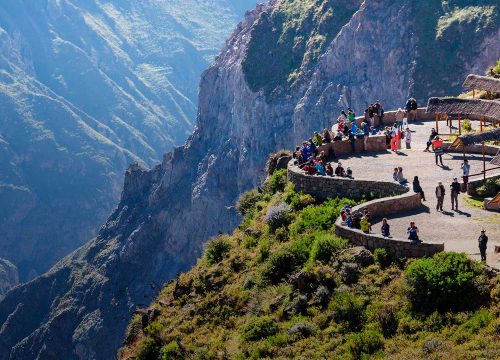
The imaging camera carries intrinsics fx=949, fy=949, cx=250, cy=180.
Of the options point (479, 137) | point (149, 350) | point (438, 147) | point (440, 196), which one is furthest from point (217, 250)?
point (479, 137)

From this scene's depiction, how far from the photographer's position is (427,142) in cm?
4894

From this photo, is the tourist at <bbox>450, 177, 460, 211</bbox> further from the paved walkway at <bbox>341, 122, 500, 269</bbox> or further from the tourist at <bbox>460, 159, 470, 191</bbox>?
the tourist at <bbox>460, 159, 470, 191</bbox>

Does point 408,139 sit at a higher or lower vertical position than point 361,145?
lower

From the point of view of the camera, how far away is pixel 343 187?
40250 millimetres

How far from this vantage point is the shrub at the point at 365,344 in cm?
2802

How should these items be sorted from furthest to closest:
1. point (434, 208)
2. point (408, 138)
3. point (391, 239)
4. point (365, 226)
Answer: point (408, 138)
point (434, 208)
point (365, 226)
point (391, 239)

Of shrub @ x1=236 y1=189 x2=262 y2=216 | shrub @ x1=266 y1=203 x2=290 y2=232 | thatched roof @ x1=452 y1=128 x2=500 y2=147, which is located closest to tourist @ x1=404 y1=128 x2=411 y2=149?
thatched roof @ x1=452 y1=128 x2=500 y2=147

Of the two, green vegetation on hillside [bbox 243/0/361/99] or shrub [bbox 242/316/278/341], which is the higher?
green vegetation on hillside [bbox 243/0/361/99]

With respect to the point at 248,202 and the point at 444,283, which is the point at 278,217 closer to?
the point at 444,283

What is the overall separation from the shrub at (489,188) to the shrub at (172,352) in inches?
548

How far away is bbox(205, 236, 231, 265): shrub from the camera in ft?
142

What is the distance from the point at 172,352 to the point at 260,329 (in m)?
4.67

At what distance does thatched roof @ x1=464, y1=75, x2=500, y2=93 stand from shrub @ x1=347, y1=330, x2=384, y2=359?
87.5 feet

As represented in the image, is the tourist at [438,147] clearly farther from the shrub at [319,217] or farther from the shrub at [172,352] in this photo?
the shrub at [172,352]
